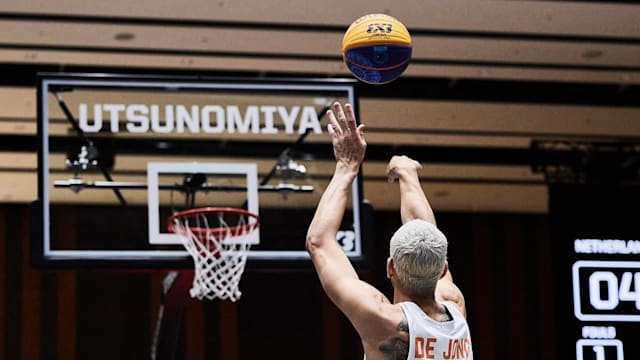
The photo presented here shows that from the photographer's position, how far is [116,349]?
41.8 ft

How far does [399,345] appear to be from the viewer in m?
3.66

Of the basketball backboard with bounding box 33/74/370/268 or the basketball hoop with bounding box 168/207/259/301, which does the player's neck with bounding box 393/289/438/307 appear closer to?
the basketball hoop with bounding box 168/207/259/301

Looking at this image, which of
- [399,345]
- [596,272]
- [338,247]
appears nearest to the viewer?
[399,345]

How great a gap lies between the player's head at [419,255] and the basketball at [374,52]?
1.89 m

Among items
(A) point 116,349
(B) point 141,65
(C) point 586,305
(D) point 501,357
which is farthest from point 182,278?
(D) point 501,357

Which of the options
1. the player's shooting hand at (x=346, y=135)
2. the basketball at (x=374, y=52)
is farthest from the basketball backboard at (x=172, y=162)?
the player's shooting hand at (x=346, y=135)

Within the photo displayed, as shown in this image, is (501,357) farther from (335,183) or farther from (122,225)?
(335,183)

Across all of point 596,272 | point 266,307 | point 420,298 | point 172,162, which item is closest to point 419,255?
point 420,298

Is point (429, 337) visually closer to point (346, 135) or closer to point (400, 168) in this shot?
point (346, 135)

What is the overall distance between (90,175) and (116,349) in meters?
5.27

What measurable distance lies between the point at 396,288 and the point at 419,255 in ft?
0.68

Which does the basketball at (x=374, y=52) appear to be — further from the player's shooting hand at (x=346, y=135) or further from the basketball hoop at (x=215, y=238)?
the basketball hoop at (x=215, y=238)

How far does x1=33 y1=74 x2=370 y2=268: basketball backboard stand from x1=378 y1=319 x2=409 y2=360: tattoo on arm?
4031mm

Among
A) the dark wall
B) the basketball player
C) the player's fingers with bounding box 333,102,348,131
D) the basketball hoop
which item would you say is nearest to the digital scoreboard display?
the basketball hoop
